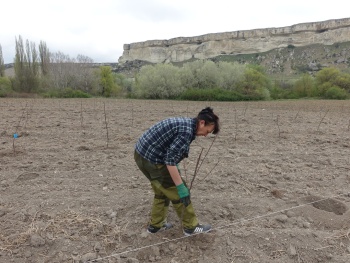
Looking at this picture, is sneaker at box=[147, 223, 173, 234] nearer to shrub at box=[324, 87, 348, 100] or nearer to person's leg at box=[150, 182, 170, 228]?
person's leg at box=[150, 182, 170, 228]

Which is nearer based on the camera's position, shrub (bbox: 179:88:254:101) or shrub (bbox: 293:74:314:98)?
shrub (bbox: 179:88:254:101)

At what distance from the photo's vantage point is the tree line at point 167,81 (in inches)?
1175

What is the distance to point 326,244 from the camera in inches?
112

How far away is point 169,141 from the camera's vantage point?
8.60 feet

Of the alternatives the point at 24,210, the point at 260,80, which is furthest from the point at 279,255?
the point at 260,80

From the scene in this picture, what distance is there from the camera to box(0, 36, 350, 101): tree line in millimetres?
29844

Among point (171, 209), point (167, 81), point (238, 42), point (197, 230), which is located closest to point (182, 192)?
point (197, 230)

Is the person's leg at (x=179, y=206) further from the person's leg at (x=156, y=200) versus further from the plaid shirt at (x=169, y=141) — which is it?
the plaid shirt at (x=169, y=141)

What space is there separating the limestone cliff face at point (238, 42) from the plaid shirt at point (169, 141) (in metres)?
105

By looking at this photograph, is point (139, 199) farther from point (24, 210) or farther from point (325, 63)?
point (325, 63)

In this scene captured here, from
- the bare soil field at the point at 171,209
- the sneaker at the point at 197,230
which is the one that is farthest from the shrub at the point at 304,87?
the sneaker at the point at 197,230

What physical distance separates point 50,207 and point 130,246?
51.2 inches

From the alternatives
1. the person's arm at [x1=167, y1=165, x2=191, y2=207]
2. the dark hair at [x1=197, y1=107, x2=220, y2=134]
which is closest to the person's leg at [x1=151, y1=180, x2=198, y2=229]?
the person's arm at [x1=167, y1=165, x2=191, y2=207]

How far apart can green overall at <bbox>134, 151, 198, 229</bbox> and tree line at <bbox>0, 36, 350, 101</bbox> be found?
25.0 metres
